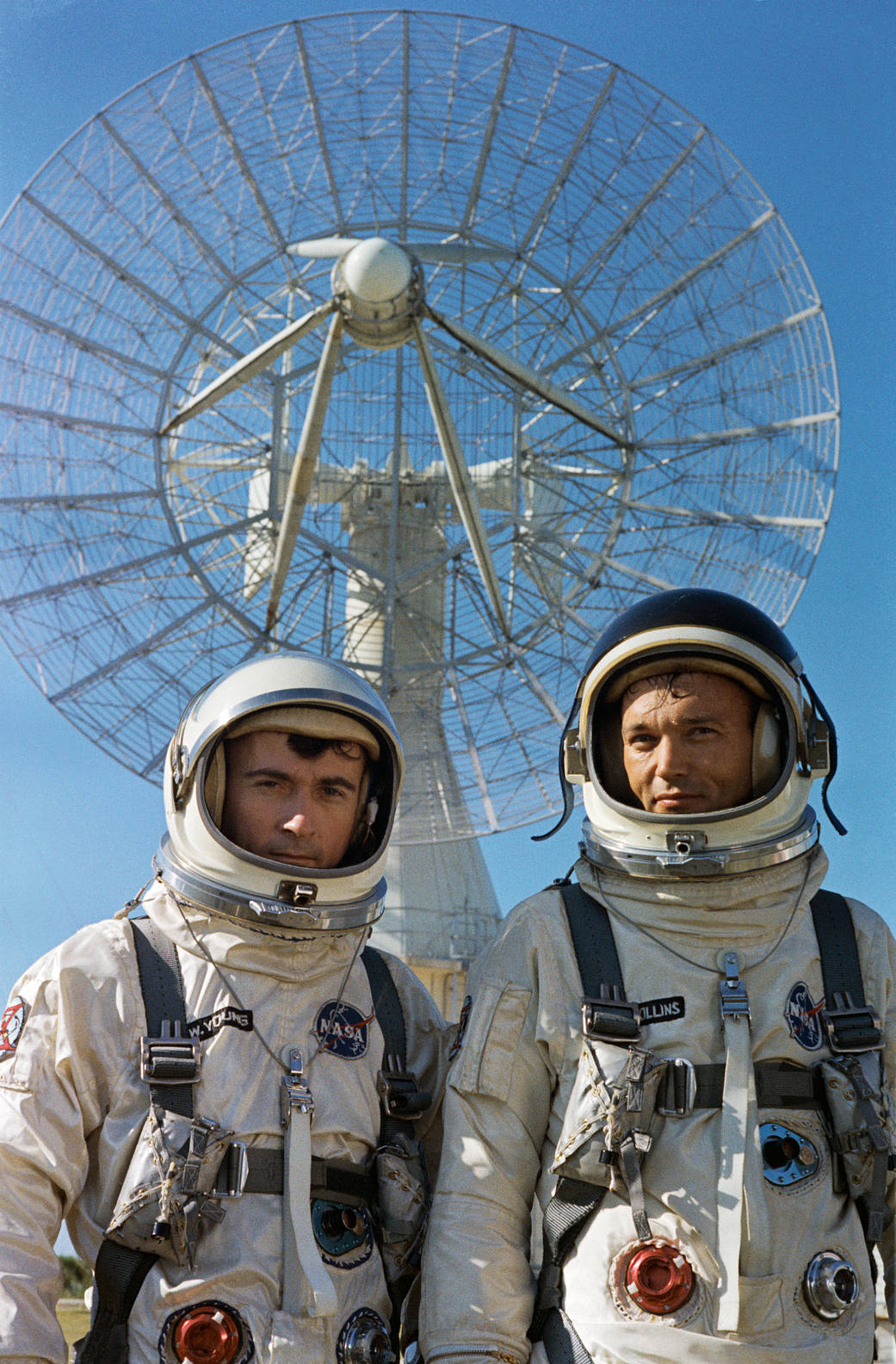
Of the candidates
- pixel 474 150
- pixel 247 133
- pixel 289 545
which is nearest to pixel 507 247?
pixel 474 150

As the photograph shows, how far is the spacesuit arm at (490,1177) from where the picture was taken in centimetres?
446

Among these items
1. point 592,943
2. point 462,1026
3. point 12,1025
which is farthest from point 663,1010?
point 12,1025

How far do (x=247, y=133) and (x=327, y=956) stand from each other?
20496 mm

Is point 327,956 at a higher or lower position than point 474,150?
lower

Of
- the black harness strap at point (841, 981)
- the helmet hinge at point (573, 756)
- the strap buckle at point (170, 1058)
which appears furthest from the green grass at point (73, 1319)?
the black harness strap at point (841, 981)

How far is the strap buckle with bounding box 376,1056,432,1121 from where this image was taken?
525 cm

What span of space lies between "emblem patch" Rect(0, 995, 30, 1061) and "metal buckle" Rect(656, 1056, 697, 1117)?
2.24 meters

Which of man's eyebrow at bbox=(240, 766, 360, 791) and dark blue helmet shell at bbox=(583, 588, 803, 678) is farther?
man's eyebrow at bbox=(240, 766, 360, 791)

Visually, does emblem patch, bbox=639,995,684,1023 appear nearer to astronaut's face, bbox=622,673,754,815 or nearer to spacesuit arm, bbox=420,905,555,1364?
spacesuit arm, bbox=420,905,555,1364

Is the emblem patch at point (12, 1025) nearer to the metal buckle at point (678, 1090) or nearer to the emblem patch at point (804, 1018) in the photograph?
the metal buckle at point (678, 1090)

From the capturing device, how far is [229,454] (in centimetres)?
2447

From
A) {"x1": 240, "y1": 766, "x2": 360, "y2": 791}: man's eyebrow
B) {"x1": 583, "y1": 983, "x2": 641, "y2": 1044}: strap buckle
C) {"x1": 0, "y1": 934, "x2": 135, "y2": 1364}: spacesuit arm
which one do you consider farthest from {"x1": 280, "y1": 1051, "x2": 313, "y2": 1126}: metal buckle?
{"x1": 240, "y1": 766, "x2": 360, "y2": 791}: man's eyebrow

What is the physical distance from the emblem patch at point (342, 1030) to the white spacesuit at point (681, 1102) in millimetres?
496

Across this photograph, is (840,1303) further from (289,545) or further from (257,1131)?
(289,545)
